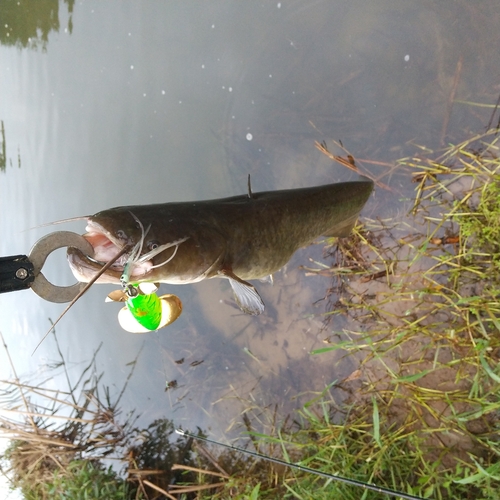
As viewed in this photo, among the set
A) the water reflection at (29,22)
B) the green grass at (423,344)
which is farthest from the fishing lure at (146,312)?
the water reflection at (29,22)

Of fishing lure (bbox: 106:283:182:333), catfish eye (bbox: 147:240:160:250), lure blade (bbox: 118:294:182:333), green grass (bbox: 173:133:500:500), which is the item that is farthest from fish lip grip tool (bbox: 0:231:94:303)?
green grass (bbox: 173:133:500:500)

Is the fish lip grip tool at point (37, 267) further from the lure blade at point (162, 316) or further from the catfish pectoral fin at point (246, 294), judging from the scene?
the lure blade at point (162, 316)

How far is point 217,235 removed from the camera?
1.57 meters

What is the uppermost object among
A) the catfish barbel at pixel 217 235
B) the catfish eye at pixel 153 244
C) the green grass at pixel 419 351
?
the catfish eye at pixel 153 244

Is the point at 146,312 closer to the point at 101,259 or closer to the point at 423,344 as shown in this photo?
the point at 101,259

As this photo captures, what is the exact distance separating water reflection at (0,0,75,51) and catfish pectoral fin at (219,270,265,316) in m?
3.99

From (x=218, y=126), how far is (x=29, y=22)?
311 cm

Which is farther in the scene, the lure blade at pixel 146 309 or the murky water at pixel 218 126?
the murky water at pixel 218 126

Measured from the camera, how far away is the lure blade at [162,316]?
2.07 metres

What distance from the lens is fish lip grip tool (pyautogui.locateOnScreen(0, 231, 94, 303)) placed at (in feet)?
3.99

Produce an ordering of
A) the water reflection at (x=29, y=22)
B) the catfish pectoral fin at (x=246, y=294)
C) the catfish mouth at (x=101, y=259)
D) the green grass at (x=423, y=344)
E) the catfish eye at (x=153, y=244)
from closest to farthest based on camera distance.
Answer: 1. the catfish mouth at (x=101, y=259)
2. the catfish eye at (x=153, y=244)
3. the catfish pectoral fin at (x=246, y=294)
4. the green grass at (x=423, y=344)
5. the water reflection at (x=29, y=22)

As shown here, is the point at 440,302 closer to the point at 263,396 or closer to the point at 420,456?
the point at 420,456

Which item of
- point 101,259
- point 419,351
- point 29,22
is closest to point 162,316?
point 101,259

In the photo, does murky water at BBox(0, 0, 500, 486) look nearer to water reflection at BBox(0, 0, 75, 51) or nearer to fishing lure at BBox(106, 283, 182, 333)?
water reflection at BBox(0, 0, 75, 51)
